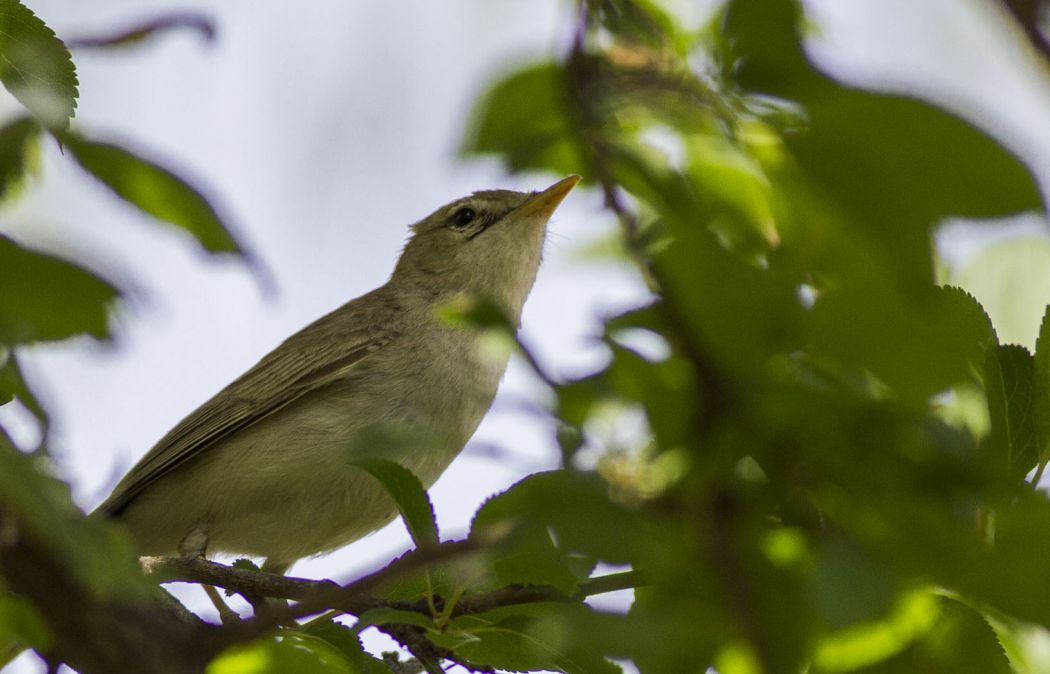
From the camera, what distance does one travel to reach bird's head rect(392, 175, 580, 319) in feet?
22.8

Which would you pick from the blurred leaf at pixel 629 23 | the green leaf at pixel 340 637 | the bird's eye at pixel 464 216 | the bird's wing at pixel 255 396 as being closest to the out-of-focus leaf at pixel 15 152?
the green leaf at pixel 340 637

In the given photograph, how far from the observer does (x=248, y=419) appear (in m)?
5.77

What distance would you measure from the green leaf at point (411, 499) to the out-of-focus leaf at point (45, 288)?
2.08 feet

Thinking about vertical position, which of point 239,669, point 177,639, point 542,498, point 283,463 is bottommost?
point 283,463

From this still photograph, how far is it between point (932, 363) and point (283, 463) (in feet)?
15.0

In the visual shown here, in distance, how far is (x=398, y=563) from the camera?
155 cm

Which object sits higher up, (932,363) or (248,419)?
(932,363)

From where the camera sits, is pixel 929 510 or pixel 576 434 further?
pixel 576 434

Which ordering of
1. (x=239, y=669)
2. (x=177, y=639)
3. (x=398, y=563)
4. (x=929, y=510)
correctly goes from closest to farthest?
1. (x=929, y=510)
2. (x=398, y=563)
3. (x=177, y=639)
4. (x=239, y=669)

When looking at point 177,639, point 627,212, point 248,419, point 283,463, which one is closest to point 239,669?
point 177,639

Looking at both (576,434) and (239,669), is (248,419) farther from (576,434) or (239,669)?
(576,434)

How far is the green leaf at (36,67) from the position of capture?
6.50 ft

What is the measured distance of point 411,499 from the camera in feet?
7.68

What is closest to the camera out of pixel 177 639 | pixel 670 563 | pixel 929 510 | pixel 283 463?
pixel 929 510
